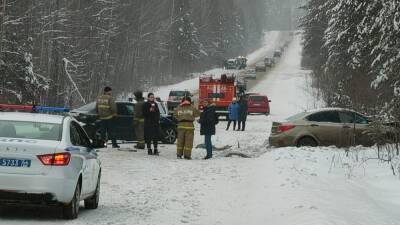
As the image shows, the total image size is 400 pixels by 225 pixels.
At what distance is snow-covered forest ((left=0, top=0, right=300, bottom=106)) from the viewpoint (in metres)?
35.8

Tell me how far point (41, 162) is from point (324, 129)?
1337cm

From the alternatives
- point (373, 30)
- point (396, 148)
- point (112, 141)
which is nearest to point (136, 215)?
point (396, 148)

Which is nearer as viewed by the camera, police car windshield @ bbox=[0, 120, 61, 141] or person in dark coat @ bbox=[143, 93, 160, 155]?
police car windshield @ bbox=[0, 120, 61, 141]

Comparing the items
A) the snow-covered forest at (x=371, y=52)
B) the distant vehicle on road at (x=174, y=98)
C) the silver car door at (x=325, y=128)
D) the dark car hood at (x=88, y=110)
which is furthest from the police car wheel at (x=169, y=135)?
the distant vehicle on road at (x=174, y=98)

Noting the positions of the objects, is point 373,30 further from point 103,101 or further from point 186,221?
point 186,221

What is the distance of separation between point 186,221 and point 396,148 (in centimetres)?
904

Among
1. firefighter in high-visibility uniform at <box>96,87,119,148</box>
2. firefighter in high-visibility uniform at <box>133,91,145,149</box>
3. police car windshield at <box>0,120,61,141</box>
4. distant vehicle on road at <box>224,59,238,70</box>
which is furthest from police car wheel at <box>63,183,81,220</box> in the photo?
distant vehicle on road at <box>224,59,238,70</box>

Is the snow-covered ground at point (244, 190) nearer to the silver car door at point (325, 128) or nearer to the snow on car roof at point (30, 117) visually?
the silver car door at point (325, 128)

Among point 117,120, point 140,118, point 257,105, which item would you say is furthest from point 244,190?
point 257,105

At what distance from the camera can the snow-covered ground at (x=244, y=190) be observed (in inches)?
405

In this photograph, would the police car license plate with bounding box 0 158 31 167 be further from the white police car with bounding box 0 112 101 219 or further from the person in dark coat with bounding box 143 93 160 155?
the person in dark coat with bounding box 143 93 160 155

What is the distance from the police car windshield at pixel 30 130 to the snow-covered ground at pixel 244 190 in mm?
1084

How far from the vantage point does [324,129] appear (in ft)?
69.8

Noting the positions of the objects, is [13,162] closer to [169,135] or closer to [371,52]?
[169,135]
